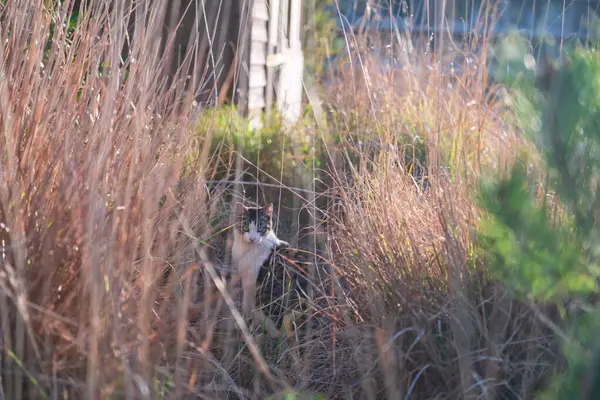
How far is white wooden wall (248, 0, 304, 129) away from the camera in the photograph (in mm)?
4512

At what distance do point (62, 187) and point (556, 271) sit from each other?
3.10 ft

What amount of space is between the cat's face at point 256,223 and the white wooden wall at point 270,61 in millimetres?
1274

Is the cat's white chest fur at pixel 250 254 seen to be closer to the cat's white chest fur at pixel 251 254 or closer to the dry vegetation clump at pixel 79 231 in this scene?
the cat's white chest fur at pixel 251 254

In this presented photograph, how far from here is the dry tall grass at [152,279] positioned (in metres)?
1.37

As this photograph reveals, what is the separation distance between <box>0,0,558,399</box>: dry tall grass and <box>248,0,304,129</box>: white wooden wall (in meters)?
2.21

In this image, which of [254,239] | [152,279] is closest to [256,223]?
[254,239]

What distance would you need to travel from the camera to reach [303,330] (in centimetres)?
216

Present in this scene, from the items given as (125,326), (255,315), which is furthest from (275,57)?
(125,326)

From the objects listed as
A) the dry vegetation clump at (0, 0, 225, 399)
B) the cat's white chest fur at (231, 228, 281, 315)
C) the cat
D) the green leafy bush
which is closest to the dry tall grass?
the dry vegetation clump at (0, 0, 225, 399)

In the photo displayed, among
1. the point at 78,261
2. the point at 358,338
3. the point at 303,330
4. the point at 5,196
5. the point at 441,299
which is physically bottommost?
the point at 303,330

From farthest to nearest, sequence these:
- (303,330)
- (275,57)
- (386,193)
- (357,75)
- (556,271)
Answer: (275,57)
(357,75)
(303,330)
(386,193)
(556,271)

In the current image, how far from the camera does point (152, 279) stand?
5.46 feet

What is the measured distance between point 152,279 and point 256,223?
44.5 inches

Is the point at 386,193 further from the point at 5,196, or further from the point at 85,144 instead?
the point at 5,196
